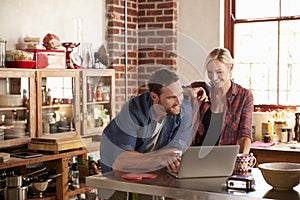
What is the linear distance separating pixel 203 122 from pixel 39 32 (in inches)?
75.6

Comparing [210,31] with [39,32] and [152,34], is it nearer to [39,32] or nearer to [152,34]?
[152,34]

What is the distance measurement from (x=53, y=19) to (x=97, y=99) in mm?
878

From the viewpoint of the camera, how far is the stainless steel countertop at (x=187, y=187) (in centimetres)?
230

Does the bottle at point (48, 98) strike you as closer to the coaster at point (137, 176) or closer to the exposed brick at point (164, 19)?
the exposed brick at point (164, 19)

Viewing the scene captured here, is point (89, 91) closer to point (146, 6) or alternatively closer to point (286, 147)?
point (146, 6)

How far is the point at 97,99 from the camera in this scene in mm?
5027

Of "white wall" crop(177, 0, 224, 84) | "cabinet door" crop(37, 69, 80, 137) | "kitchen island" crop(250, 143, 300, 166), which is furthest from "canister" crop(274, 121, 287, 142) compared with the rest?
"cabinet door" crop(37, 69, 80, 137)

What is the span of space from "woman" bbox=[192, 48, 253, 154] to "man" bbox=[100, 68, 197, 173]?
554mm

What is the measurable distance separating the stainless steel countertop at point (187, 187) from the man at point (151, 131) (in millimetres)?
112

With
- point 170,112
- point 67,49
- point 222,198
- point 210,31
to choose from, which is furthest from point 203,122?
point 210,31

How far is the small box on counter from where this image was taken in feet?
14.3

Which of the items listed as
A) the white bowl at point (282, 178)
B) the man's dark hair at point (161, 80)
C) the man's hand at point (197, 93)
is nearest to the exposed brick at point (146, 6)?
the man's hand at point (197, 93)

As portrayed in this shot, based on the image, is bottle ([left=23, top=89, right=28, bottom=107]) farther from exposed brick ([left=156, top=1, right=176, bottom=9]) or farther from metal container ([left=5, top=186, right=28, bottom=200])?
exposed brick ([left=156, top=1, right=176, bottom=9])

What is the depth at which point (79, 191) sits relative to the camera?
14.9ft
